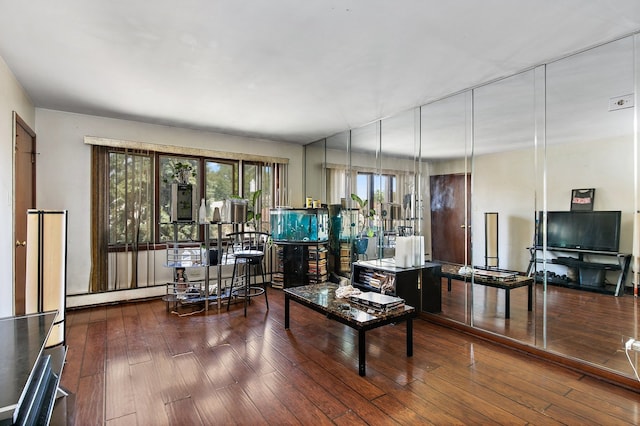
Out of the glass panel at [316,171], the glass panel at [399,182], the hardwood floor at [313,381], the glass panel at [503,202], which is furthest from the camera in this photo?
the glass panel at [316,171]

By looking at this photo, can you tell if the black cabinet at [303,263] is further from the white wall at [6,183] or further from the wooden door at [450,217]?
the white wall at [6,183]

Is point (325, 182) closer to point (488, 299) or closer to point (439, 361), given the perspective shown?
point (488, 299)

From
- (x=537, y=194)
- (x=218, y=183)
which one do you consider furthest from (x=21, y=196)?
(x=537, y=194)

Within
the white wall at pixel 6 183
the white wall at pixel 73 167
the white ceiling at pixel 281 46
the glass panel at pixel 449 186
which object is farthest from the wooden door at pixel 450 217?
the white wall at pixel 6 183

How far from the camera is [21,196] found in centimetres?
328

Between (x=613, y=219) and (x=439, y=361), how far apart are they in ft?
5.70

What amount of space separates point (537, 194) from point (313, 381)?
8.02ft

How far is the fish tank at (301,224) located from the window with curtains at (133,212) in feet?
3.28

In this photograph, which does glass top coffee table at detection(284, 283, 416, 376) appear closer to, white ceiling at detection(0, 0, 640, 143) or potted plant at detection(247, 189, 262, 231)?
white ceiling at detection(0, 0, 640, 143)

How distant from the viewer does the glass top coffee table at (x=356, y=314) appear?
239 centimetres

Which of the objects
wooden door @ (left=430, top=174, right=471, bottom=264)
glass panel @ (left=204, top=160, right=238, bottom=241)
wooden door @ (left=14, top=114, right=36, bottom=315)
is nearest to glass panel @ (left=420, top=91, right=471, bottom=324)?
wooden door @ (left=430, top=174, right=471, bottom=264)

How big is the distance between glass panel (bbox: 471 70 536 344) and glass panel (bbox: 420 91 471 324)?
4.1 inches

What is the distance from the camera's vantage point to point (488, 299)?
126 inches

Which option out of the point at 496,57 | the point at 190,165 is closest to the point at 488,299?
the point at 496,57
